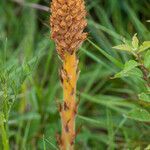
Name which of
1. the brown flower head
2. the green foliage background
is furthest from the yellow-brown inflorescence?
the green foliage background

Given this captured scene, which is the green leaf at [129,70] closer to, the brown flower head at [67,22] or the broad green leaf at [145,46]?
the broad green leaf at [145,46]

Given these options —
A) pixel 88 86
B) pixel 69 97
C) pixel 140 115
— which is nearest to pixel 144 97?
pixel 140 115

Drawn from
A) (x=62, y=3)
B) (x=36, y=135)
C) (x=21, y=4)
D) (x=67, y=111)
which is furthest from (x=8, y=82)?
(x=21, y=4)

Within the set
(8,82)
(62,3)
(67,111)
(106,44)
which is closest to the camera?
(62,3)

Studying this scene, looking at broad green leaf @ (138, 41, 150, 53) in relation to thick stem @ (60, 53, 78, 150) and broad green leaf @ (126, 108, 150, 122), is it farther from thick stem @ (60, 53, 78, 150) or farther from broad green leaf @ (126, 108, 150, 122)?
thick stem @ (60, 53, 78, 150)

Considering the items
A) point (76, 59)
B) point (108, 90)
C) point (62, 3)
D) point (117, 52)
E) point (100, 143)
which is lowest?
point (100, 143)

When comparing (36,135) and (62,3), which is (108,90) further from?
(62,3)
